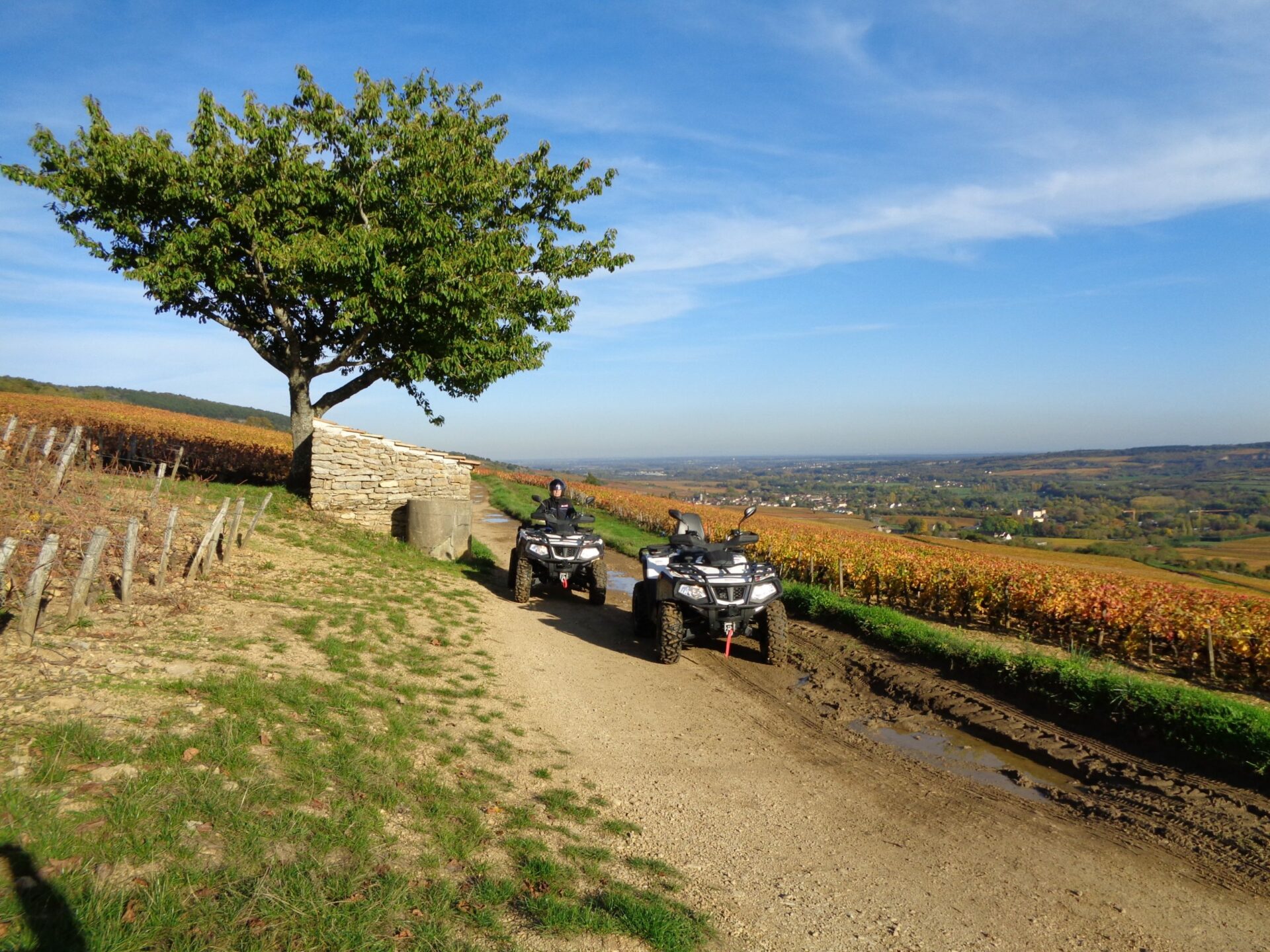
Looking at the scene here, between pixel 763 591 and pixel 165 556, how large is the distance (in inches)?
256

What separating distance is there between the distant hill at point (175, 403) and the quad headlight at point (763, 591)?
155 feet

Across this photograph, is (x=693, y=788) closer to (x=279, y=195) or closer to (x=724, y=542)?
(x=724, y=542)

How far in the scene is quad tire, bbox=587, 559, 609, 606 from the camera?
1212 cm

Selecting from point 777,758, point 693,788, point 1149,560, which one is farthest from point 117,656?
point 1149,560

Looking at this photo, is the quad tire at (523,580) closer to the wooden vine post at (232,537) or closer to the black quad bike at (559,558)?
the black quad bike at (559,558)

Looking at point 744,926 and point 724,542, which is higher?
point 724,542

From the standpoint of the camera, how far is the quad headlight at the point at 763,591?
8695mm

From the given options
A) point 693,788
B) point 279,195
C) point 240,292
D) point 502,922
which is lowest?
point 693,788

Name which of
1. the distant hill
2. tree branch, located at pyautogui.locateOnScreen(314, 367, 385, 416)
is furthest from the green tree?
the distant hill

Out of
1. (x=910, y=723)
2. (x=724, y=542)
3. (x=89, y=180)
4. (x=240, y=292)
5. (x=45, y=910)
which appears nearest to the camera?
(x=45, y=910)

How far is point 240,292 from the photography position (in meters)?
14.8

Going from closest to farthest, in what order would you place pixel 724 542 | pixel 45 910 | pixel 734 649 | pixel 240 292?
pixel 45 910
pixel 724 542
pixel 734 649
pixel 240 292

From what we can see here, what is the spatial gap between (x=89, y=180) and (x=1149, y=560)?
3774 cm

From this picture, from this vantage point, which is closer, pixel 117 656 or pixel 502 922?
pixel 502 922
